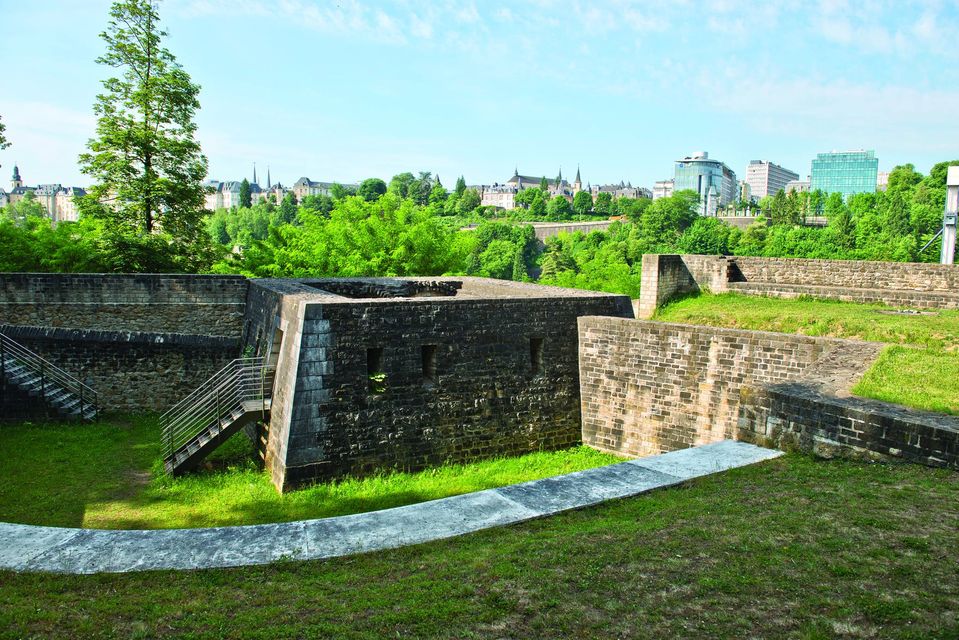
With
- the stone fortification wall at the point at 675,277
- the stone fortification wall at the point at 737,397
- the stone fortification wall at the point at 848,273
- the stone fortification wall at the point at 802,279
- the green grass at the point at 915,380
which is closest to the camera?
the stone fortification wall at the point at 737,397

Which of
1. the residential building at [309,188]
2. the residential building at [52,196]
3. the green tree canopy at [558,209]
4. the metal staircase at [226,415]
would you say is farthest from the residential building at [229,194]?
the metal staircase at [226,415]

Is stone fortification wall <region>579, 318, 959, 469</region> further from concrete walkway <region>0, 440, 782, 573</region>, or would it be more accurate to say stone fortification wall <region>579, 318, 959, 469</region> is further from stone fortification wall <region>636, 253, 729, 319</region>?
stone fortification wall <region>636, 253, 729, 319</region>

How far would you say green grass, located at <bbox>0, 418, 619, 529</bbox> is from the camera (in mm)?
9055

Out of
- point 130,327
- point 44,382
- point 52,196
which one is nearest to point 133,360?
point 130,327

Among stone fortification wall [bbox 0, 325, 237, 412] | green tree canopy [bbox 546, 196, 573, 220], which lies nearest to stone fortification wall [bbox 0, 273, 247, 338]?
stone fortification wall [bbox 0, 325, 237, 412]

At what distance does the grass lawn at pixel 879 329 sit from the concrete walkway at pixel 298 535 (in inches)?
122

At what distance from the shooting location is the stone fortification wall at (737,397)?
22.7ft

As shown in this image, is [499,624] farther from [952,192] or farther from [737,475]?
[952,192]

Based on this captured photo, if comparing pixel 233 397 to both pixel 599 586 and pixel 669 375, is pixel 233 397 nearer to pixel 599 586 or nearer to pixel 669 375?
pixel 669 375

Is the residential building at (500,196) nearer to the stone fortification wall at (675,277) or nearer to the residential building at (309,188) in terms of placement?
the residential building at (309,188)

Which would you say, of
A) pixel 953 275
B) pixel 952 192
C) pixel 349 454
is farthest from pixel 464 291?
pixel 952 192

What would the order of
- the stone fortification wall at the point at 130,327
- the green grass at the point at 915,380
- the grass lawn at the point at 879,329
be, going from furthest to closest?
the stone fortification wall at the point at 130,327 → the grass lawn at the point at 879,329 → the green grass at the point at 915,380

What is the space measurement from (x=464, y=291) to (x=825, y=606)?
39.9 feet

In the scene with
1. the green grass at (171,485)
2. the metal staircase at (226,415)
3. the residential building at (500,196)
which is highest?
the residential building at (500,196)
